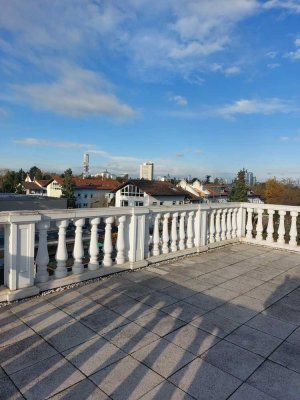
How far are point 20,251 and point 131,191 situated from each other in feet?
122

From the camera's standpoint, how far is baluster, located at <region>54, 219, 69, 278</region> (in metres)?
3.26

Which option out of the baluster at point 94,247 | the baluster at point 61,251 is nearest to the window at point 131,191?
the baluster at point 94,247

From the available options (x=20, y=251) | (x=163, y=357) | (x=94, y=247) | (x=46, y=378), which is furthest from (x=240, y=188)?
(x=46, y=378)

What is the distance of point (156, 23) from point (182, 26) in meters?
0.74

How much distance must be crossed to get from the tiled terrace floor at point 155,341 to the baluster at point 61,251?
0.89 feet

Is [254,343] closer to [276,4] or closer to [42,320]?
[42,320]

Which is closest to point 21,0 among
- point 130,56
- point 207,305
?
point 130,56

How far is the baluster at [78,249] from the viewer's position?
135 inches

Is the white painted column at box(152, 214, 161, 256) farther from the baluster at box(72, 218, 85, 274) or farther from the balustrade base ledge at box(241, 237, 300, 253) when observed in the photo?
the balustrade base ledge at box(241, 237, 300, 253)

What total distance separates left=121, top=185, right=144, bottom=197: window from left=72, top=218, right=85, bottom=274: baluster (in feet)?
115

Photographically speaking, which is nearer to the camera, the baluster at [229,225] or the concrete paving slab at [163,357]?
the concrete paving slab at [163,357]

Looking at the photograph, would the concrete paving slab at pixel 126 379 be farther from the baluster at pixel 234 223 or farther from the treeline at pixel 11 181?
the treeline at pixel 11 181

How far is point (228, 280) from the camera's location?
147 inches

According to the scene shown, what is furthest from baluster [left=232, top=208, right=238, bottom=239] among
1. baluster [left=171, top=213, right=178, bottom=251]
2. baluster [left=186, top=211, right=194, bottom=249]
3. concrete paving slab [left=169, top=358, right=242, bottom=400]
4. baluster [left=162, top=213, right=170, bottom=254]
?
concrete paving slab [left=169, top=358, right=242, bottom=400]
